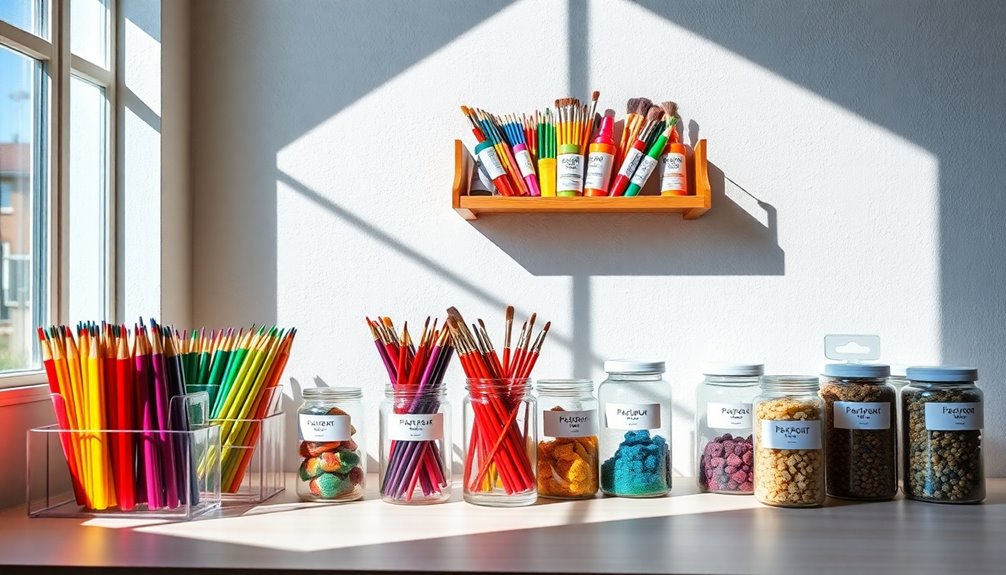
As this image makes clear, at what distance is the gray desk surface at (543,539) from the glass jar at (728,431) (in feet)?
0.20

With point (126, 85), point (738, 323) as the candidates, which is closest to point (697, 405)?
point (738, 323)

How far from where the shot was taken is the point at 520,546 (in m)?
1.23

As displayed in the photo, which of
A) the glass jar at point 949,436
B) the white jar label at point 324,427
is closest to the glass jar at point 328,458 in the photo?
the white jar label at point 324,427

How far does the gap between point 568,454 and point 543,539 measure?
0.31m

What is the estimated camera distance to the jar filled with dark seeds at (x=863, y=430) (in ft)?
4.99

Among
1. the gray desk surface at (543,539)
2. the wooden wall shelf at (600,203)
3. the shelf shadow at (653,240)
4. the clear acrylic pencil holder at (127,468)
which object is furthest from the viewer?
the shelf shadow at (653,240)

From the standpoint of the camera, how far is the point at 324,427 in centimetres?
156

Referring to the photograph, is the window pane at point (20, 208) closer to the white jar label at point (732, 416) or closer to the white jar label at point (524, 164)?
the white jar label at point (524, 164)

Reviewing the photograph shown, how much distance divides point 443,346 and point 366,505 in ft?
0.98

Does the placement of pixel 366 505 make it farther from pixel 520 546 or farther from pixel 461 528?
pixel 520 546

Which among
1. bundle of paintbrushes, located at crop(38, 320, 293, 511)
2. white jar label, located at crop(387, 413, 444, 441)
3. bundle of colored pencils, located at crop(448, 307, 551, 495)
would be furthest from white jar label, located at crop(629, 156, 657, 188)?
bundle of paintbrushes, located at crop(38, 320, 293, 511)

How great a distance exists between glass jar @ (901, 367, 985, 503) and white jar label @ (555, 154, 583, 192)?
68 cm

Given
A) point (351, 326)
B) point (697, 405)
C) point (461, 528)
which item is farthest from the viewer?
point (351, 326)

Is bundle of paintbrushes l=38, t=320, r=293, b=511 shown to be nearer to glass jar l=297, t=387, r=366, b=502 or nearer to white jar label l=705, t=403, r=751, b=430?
glass jar l=297, t=387, r=366, b=502
